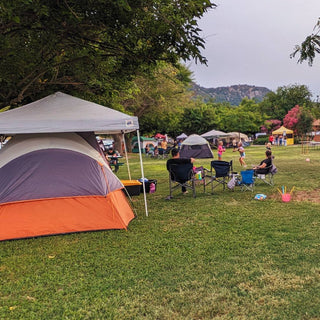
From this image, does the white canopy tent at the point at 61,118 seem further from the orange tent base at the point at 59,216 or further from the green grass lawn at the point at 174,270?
the green grass lawn at the point at 174,270

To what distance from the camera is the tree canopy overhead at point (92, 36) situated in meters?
4.38

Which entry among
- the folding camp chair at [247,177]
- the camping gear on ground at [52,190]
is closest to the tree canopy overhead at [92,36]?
the camping gear on ground at [52,190]

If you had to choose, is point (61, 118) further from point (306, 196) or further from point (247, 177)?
point (306, 196)

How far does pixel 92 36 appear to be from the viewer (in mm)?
5719

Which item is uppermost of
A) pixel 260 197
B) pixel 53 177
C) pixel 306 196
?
pixel 53 177

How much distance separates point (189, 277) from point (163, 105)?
21.6 m

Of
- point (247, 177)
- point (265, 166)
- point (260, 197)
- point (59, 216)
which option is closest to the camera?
point (59, 216)

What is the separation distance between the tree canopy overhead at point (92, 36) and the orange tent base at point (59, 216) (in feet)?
9.09

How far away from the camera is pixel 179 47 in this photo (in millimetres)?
5465

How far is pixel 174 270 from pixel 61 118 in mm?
3224

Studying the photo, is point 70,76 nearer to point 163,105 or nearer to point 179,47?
point 179,47

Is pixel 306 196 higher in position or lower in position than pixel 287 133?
lower

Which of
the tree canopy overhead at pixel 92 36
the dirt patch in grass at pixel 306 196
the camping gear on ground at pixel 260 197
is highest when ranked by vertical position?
the tree canopy overhead at pixel 92 36

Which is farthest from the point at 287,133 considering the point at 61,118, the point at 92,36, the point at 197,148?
the point at 61,118
